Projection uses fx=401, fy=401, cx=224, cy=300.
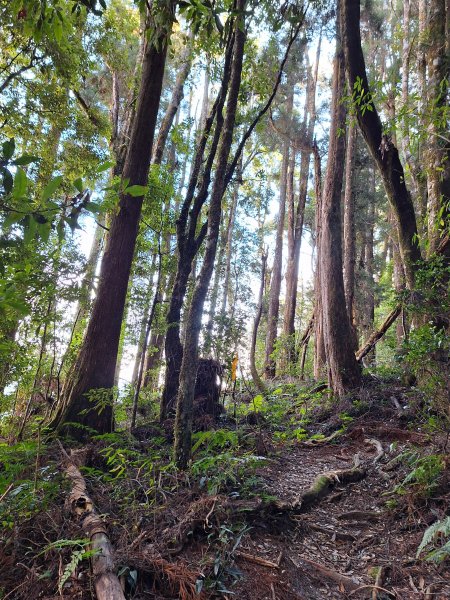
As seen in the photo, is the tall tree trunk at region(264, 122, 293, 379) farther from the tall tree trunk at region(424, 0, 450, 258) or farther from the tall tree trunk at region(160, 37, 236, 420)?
the tall tree trunk at region(424, 0, 450, 258)

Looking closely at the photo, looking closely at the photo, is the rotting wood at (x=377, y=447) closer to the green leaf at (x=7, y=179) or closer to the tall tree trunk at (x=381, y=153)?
the tall tree trunk at (x=381, y=153)

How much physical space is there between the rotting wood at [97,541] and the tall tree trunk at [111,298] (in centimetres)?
173

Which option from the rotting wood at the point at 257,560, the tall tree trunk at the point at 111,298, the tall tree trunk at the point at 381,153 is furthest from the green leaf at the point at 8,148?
the tall tree trunk at the point at 381,153

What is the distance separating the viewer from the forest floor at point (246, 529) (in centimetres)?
233

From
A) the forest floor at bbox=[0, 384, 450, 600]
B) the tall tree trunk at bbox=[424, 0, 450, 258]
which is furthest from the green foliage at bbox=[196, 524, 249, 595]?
the tall tree trunk at bbox=[424, 0, 450, 258]

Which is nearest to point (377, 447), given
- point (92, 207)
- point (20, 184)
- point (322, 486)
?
point (322, 486)

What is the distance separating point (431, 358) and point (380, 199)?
14424 mm

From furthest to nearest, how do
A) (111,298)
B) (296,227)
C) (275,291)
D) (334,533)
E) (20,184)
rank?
1. (296,227)
2. (275,291)
3. (111,298)
4. (334,533)
5. (20,184)

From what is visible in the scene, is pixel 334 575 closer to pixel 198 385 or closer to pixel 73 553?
pixel 73 553

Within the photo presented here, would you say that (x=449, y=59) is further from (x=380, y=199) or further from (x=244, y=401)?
(x=380, y=199)

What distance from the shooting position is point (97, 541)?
2432 mm

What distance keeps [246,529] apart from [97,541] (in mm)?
1054

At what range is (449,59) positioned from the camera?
229 inches

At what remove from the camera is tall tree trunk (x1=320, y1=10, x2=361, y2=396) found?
7.60 metres
